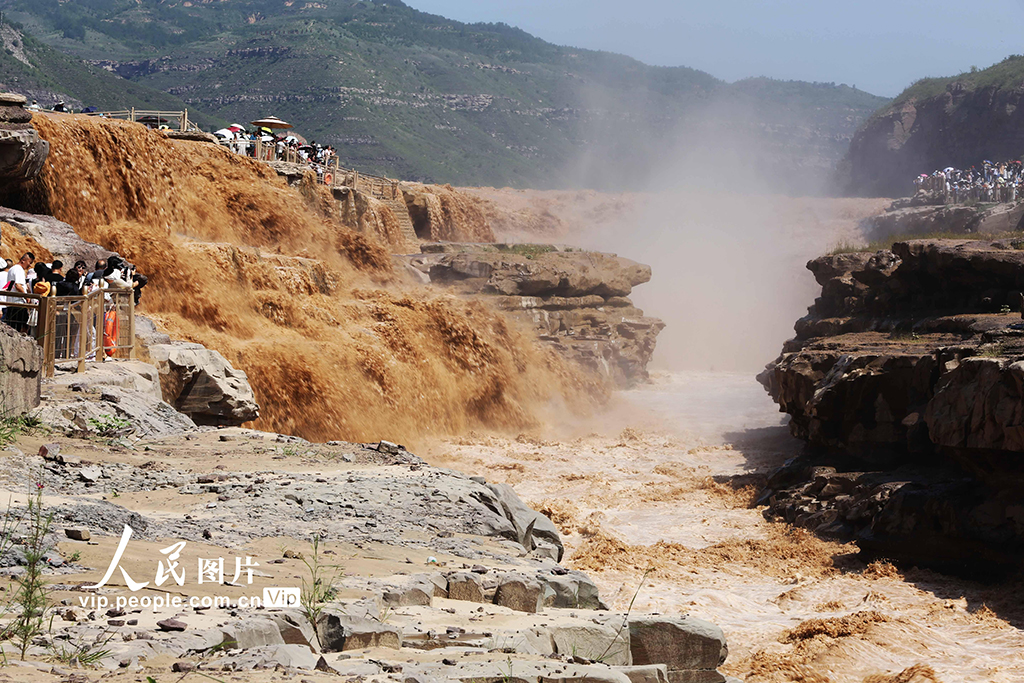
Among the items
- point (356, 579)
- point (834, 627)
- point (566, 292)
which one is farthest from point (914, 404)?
point (566, 292)

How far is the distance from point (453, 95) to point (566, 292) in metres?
93.9

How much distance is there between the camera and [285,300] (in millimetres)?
20094

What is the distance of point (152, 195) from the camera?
21516 millimetres

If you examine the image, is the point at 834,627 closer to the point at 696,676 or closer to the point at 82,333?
the point at 696,676

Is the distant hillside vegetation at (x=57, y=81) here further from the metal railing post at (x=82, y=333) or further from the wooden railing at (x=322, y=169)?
the metal railing post at (x=82, y=333)

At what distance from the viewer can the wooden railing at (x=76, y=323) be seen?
1079cm

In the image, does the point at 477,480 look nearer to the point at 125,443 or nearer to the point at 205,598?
the point at 125,443

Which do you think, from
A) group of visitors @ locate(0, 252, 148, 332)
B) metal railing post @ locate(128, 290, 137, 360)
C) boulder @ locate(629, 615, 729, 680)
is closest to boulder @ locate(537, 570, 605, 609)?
boulder @ locate(629, 615, 729, 680)

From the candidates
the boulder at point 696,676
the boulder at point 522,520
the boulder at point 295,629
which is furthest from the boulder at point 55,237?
the boulder at point 696,676

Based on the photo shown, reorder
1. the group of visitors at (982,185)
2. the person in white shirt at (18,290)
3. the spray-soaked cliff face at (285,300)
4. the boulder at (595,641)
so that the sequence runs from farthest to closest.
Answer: the group of visitors at (982,185)
the spray-soaked cliff face at (285,300)
the person in white shirt at (18,290)
the boulder at (595,641)

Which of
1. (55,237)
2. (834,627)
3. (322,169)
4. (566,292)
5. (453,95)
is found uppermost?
(453,95)

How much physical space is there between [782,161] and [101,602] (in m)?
134

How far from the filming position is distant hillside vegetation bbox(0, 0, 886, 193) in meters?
99.8

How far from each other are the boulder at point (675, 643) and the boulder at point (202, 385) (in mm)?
9475
